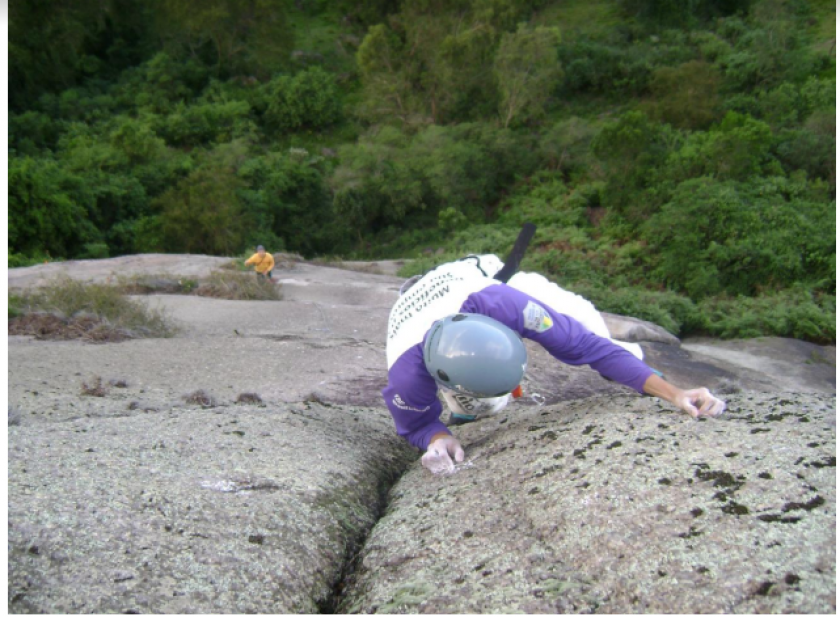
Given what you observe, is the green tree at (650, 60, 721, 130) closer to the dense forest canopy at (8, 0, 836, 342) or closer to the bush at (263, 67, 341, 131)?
the dense forest canopy at (8, 0, 836, 342)

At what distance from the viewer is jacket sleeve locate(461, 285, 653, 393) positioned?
3.11 metres

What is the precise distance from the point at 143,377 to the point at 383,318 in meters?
3.93

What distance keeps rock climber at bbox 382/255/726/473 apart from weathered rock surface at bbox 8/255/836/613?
0.51ft

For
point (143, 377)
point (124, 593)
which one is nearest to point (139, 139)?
point (143, 377)

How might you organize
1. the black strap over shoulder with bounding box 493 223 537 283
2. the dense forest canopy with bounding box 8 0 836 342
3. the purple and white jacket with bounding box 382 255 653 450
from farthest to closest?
the dense forest canopy with bounding box 8 0 836 342, the black strap over shoulder with bounding box 493 223 537 283, the purple and white jacket with bounding box 382 255 653 450

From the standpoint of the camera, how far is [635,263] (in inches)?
680

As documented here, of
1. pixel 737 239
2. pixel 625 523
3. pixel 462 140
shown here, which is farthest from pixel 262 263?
pixel 462 140

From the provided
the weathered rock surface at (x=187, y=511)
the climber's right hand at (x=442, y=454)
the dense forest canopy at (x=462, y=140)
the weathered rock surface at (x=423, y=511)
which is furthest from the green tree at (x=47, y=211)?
→ the climber's right hand at (x=442, y=454)

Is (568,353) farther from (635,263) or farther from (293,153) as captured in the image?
(293,153)

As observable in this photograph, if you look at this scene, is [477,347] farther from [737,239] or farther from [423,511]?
[737,239]

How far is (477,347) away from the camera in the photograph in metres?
2.80

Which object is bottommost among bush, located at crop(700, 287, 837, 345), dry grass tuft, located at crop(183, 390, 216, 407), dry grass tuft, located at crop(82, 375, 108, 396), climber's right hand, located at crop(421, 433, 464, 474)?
bush, located at crop(700, 287, 837, 345)

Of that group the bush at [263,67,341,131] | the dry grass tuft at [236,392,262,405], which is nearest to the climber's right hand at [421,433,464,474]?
the dry grass tuft at [236,392,262,405]

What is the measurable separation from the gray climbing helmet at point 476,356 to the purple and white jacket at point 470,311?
0.25m
